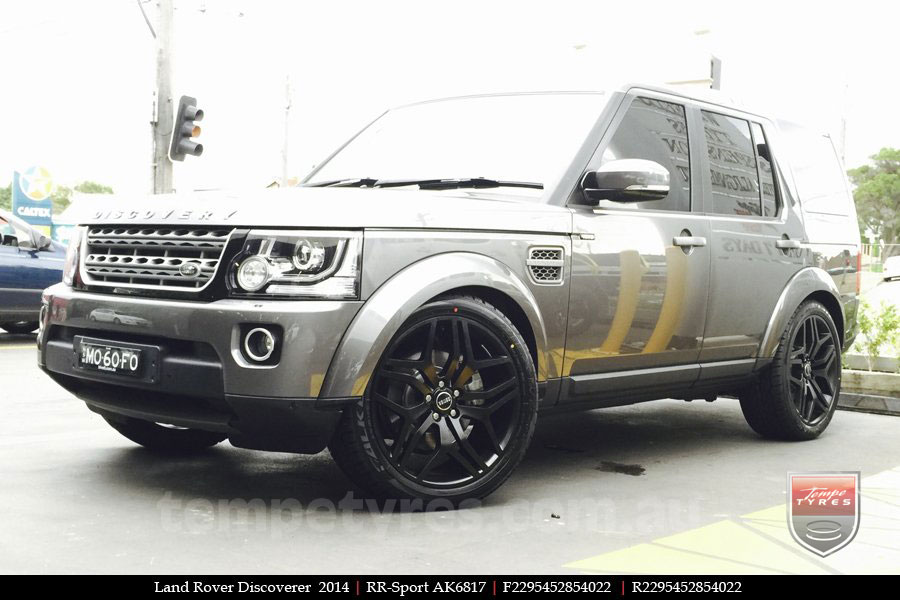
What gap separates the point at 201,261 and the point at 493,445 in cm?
133

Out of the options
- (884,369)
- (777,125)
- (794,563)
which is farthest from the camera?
(884,369)

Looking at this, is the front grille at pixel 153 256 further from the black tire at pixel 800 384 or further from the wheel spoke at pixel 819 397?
the wheel spoke at pixel 819 397

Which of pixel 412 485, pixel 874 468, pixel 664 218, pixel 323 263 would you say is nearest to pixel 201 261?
pixel 323 263

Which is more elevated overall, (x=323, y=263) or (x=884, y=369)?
(x=323, y=263)

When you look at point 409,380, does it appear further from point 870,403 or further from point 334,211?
point 870,403

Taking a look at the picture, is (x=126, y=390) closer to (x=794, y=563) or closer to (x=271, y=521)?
(x=271, y=521)

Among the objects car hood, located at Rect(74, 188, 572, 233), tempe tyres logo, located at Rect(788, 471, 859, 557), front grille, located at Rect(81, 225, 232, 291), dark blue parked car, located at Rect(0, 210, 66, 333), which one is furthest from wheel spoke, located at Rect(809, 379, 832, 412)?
dark blue parked car, located at Rect(0, 210, 66, 333)

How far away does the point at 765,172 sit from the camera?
622cm

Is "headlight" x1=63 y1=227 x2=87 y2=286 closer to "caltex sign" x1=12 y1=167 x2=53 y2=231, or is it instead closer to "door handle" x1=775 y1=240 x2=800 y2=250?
"door handle" x1=775 y1=240 x2=800 y2=250

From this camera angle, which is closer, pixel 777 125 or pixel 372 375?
pixel 372 375

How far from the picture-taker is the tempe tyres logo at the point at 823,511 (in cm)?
390

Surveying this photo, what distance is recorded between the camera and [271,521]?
13.3 ft

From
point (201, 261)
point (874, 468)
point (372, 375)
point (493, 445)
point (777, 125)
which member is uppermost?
point (777, 125)

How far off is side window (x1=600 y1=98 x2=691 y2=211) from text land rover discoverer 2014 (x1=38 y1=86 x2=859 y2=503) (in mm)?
14
